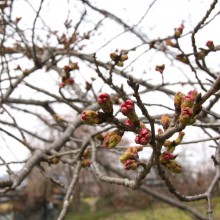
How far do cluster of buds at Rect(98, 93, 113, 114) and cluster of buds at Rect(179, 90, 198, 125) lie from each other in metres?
0.20

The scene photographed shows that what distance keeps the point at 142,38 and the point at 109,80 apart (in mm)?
2769

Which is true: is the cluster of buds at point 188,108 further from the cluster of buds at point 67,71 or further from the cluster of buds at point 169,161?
the cluster of buds at point 67,71

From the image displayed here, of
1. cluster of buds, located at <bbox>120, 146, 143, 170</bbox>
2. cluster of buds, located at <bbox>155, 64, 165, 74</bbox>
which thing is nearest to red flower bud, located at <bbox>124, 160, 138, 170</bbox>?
cluster of buds, located at <bbox>120, 146, 143, 170</bbox>

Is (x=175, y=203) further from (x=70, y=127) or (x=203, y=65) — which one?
(x=203, y=65)

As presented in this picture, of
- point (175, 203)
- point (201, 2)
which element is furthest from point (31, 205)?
point (201, 2)

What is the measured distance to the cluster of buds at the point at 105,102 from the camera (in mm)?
1003

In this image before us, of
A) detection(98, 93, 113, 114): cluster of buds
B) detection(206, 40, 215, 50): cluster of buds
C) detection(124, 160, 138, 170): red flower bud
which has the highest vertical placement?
detection(206, 40, 215, 50): cluster of buds

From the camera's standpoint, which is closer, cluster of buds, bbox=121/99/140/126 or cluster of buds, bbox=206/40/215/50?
cluster of buds, bbox=121/99/140/126

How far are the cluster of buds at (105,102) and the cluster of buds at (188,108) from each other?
0.20m

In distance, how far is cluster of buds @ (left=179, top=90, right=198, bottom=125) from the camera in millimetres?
959

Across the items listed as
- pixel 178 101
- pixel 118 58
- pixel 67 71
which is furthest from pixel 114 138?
pixel 67 71

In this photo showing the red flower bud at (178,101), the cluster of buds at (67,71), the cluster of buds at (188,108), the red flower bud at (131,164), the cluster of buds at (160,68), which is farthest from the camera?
the cluster of buds at (67,71)

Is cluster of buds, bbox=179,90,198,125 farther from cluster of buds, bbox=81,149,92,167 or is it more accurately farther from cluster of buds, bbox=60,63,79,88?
cluster of buds, bbox=60,63,79,88

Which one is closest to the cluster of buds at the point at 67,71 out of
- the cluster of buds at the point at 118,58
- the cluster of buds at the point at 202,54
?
the cluster of buds at the point at 118,58
